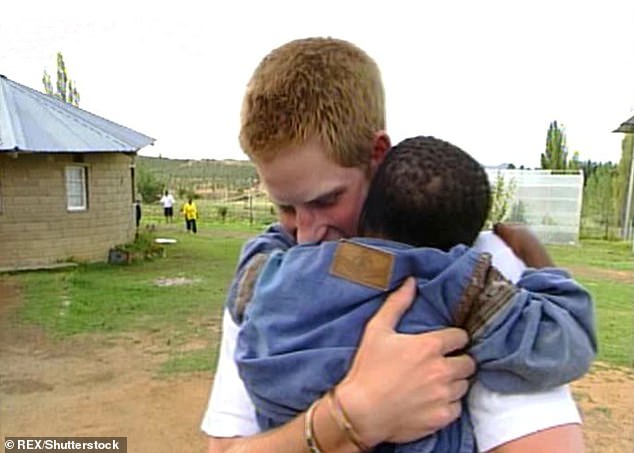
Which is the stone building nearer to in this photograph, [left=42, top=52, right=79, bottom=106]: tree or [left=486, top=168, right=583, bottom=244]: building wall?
[left=42, top=52, right=79, bottom=106]: tree

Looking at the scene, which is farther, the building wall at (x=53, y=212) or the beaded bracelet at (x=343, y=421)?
the building wall at (x=53, y=212)

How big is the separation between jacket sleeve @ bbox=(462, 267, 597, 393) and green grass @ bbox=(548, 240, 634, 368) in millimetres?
927

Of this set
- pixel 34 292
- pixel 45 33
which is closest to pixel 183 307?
pixel 34 292

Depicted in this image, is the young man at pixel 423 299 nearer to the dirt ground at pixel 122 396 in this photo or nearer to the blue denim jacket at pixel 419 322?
the blue denim jacket at pixel 419 322

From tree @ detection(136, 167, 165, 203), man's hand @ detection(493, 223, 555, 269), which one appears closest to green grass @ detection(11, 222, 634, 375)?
man's hand @ detection(493, 223, 555, 269)

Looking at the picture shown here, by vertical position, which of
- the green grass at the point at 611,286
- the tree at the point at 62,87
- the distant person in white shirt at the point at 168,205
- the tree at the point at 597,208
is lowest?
the green grass at the point at 611,286

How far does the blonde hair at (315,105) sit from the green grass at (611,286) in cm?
94

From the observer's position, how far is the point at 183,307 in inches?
151

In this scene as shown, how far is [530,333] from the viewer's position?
0.35 metres

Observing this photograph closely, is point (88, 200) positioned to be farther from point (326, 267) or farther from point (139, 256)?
point (326, 267)

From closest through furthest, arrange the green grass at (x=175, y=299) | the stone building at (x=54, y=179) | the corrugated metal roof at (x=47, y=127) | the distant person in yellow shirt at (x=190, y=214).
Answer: the green grass at (x=175, y=299) → the corrugated metal roof at (x=47, y=127) → the stone building at (x=54, y=179) → the distant person in yellow shirt at (x=190, y=214)

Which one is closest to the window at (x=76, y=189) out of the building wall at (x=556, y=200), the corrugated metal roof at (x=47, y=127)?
the corrugated metal roof at (x=47, y=127)

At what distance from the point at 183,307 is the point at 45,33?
1981 millimetres

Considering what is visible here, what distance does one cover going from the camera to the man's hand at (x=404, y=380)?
370 mm
